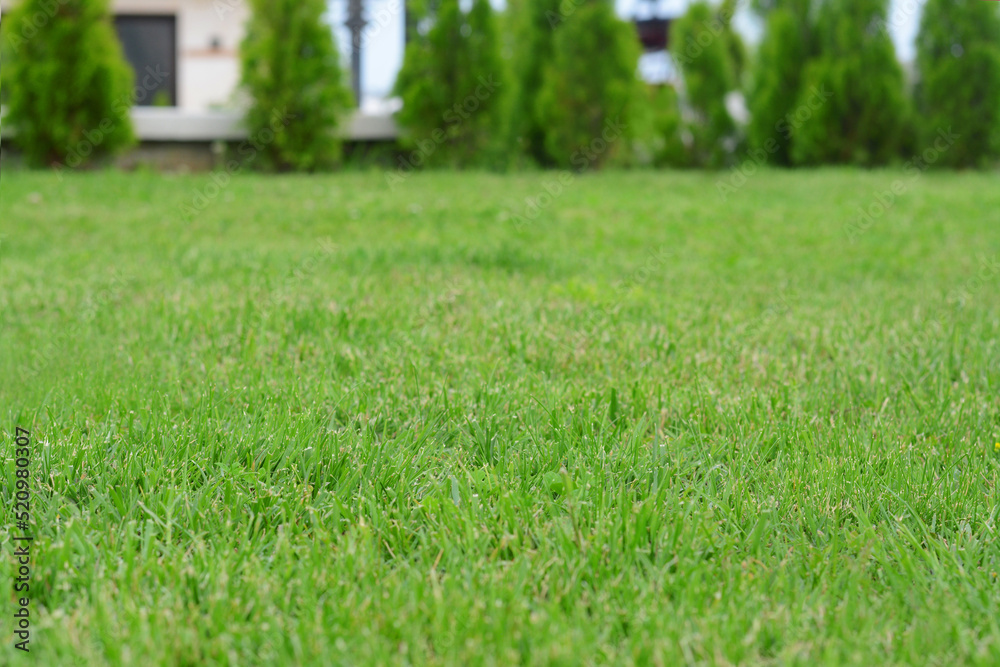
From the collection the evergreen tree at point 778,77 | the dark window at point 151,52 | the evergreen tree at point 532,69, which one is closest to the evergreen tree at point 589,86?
the evergreen tree at point 532,69

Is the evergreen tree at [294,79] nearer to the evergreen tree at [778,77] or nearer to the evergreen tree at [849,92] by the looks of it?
the evergreen tree at [778,77]

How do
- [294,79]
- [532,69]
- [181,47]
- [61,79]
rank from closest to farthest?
[61,79], [294,79], [532,69], [181,47]

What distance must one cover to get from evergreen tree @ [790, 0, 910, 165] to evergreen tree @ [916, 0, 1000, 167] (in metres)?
0.45

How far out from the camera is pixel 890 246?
5715 mm

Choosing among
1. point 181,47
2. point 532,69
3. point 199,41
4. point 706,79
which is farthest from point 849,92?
point 181,47

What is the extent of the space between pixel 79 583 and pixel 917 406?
7.75ft

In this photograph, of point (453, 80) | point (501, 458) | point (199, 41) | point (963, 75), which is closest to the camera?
point (501, 458)

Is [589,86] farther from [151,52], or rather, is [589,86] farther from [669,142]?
[151,52]

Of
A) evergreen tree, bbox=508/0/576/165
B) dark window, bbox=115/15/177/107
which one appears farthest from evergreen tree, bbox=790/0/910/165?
dark window, bbox=115/15/177/107

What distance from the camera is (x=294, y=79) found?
419 inches

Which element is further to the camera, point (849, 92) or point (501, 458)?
point (849, 92)

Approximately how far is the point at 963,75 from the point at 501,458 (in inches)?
485

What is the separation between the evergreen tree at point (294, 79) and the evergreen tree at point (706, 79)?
5059 mm

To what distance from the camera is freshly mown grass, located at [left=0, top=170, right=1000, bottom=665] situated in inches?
58.7
